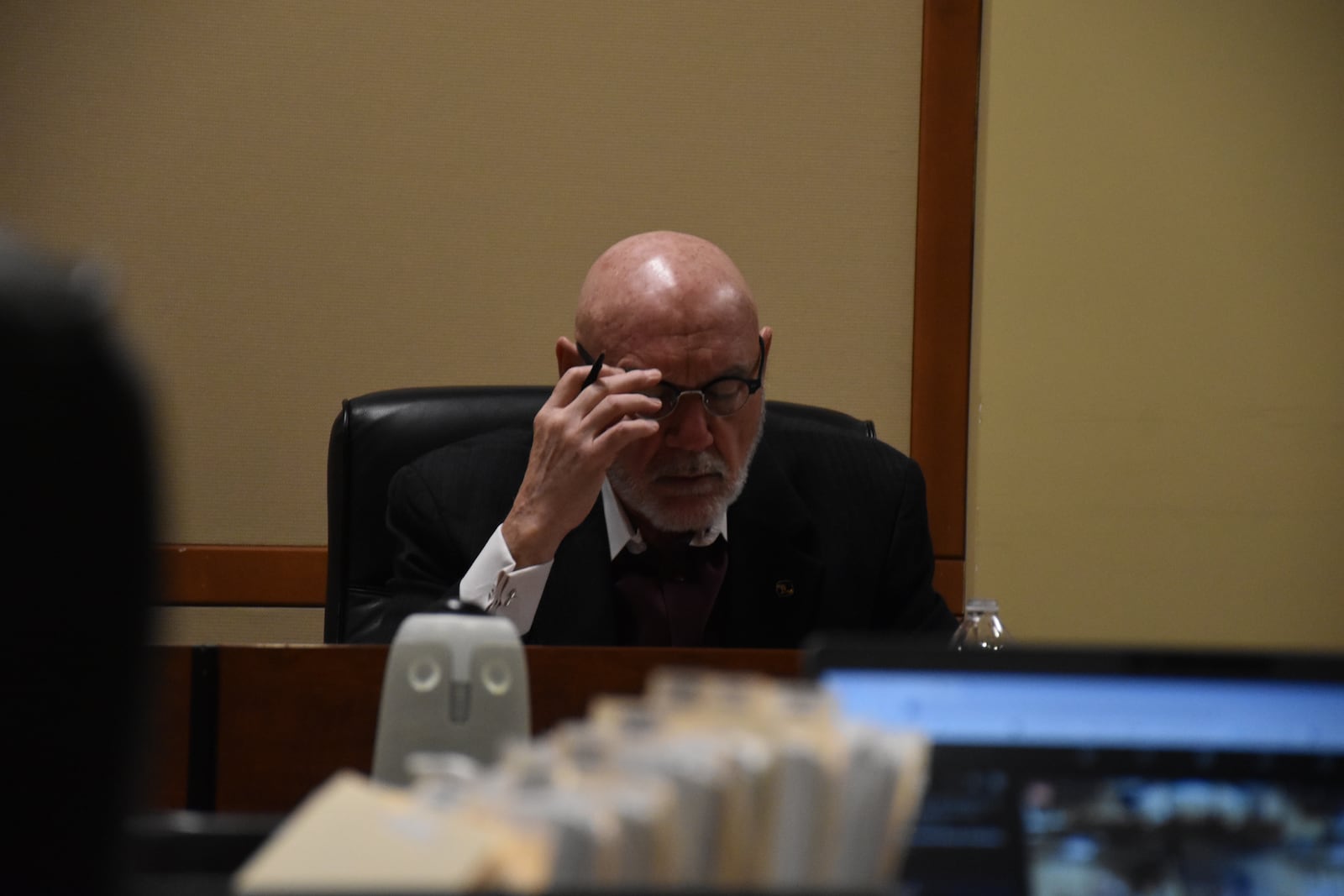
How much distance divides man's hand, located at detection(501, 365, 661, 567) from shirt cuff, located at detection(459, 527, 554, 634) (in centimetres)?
2

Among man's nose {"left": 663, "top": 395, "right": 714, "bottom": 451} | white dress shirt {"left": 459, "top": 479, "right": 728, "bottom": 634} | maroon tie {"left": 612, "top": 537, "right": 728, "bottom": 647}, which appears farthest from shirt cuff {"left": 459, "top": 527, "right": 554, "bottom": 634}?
man's nose {"left": 663, "top": 395, "right": 714, "bottom": 451}

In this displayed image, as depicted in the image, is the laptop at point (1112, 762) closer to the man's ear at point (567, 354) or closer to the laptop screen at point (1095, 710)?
the laptop screen at point (1095, 710)

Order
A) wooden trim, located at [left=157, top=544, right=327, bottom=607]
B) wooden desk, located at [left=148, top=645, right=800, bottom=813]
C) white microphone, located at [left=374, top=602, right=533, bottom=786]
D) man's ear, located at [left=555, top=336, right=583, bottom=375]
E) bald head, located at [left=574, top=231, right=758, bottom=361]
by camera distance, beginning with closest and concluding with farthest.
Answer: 1. white microphone, located at [left=374, top=602, right=533, bottom=786]
2. wooden desk, located at [left=148, top=645, right=800, bottom=813]
3. bald head, located at [left=574, top=231, right=758, bottom=361]
4. man's ear, located at [left=555, top=336, right=583, bottom=375]
5. wooden trim, located at [left=157, top=544, right=327, bottom=607]

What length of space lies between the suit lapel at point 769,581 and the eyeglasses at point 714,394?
200 mm

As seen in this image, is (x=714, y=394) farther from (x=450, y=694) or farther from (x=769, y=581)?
(x=450, y=694)

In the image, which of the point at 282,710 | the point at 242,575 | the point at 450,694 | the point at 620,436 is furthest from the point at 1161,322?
the point at 450,694

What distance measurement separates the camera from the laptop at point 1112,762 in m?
0.68

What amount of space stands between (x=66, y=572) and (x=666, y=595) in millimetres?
1693

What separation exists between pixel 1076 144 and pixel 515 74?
1.23m

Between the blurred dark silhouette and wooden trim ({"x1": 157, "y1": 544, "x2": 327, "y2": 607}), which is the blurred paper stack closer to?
the blurred dark silhouette

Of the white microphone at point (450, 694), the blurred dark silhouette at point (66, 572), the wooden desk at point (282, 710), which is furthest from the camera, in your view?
the wooden desk at point (282, 710)

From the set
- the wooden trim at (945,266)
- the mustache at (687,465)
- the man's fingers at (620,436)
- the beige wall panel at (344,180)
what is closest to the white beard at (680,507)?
the mustache at (687,465)

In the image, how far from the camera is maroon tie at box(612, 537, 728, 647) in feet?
6.64

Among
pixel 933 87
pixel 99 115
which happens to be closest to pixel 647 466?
pixel 933 87
